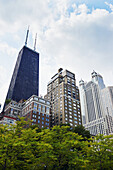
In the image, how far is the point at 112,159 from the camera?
82.8 ft

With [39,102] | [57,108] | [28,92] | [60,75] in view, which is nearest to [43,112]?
[39,102]

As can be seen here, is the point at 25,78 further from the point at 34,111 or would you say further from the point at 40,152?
the point at 40,152

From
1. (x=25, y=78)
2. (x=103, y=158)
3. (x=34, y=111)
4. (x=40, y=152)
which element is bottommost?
(x=103, y=158)

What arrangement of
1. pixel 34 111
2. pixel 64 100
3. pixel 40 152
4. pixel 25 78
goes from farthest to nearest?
pixel 25 78, pixel 64 100, pixel 34 111, pixel 40 152

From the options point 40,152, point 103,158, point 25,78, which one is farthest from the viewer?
point 25,78

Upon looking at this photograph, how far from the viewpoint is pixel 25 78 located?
156625mm

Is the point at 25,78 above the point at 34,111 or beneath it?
above

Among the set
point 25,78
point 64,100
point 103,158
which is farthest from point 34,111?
point 25,78

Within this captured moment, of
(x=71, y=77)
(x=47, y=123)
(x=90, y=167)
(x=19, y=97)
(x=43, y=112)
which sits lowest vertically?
(x=90, y=167)

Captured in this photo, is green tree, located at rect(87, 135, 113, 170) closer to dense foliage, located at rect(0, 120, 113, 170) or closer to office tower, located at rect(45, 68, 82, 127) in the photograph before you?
dense foliage, located at rect(0, 120, 113, 170)

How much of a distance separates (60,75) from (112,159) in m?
113

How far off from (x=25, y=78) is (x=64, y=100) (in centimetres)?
6090

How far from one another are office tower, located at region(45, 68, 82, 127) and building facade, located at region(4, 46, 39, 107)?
26098 mm

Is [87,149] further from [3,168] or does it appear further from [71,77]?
[71,77]
